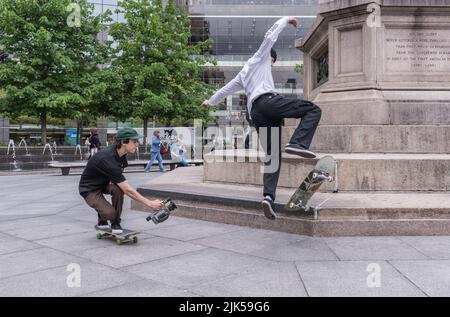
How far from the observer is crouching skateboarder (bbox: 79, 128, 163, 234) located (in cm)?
507

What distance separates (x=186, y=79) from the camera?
32625 millimetres

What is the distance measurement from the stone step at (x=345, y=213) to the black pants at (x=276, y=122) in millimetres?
633

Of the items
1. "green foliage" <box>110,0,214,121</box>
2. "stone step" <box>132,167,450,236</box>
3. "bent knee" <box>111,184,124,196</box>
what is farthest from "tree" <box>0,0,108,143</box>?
"bent knee" <box>111,184,124,196</box>

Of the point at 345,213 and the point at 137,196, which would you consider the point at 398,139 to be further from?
the point at 137,196

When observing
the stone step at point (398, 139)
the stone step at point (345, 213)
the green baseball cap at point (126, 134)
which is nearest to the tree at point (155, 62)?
the stone step at point (398, 139)

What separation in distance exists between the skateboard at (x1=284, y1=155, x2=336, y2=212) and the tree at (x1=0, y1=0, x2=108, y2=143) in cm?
2314

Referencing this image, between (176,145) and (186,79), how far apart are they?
12971 millimetres

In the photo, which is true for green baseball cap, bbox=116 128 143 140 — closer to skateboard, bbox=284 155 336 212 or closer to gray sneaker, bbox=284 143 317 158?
gray sneaker, bbox=284 143 317 158

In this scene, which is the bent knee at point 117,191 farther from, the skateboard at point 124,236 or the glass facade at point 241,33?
the glass facade at point 241,33

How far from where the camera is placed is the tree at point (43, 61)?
25766 mm

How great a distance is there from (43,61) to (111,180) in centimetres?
2398

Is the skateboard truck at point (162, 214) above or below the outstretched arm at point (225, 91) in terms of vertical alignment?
below

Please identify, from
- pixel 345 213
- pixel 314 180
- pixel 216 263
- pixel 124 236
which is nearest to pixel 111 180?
pixel 124 236
